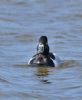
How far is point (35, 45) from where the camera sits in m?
26.0

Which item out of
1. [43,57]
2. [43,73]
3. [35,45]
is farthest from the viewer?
[35,45]

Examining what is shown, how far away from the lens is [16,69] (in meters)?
22.3

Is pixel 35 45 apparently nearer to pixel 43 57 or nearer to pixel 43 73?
pixel 43 57

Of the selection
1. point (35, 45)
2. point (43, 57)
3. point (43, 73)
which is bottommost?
point (43, 73)

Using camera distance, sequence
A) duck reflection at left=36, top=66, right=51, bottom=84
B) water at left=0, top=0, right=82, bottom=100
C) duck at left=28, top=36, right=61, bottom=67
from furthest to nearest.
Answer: duck at left=28, top=36, right=61, bottom=67
duck reflection at left=36, top=66, right=51, bottom=84
water at left=0, top=0, right=82, bottom=100

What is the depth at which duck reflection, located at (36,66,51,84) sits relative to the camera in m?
20.9

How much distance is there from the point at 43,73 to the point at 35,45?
3.82 metres

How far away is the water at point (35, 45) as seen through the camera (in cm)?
1933

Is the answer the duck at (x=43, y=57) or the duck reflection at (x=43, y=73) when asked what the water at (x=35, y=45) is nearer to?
the duck reflection at (x=43, y=73)

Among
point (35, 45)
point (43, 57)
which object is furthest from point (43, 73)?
point (35, 45)

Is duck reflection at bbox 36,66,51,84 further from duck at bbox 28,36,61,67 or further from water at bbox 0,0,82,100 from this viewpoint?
duck at bbox 28,36,61,67

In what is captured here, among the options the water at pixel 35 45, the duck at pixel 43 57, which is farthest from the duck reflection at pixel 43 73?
the duck at pixel 43 57

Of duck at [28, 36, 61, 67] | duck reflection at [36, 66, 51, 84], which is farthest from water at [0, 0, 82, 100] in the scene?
duck at [28, 36, 61, 67]

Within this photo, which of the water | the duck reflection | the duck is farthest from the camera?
the duck
